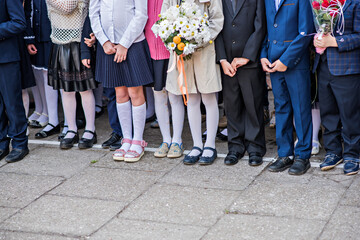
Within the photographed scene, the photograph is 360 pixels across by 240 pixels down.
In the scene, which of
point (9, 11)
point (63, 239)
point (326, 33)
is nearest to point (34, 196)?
point (63, 239)

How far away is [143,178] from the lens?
5695mm

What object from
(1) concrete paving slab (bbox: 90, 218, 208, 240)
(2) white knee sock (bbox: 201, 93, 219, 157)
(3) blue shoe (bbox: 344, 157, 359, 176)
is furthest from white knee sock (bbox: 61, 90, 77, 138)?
(3) blue shoe (bbox: 344, 157, 359, 176)

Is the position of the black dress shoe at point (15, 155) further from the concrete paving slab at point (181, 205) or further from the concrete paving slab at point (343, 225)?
the concrete paving slab at point (343, 225)

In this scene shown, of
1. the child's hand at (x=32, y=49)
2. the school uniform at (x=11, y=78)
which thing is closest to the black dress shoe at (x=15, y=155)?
the school uniform at (x=11, y=78)

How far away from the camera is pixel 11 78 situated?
6.38 m

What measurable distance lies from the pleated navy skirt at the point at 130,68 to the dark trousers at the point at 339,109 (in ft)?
6.24

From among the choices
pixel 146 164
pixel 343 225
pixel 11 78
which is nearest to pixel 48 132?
pixel 11 78

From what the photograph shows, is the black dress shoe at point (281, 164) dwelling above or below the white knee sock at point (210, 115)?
below

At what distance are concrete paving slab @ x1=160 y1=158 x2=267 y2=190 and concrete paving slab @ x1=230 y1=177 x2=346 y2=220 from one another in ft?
0.65

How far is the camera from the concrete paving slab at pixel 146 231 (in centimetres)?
439

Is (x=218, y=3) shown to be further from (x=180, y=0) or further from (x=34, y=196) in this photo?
(x=34, y=196)

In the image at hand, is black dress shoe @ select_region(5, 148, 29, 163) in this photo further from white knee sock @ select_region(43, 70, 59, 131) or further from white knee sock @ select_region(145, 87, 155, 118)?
white knee sock @ select_region(145, 87, 155, 118)

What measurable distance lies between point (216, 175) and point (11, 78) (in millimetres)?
2682

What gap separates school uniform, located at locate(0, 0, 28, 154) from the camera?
6.15 metres
